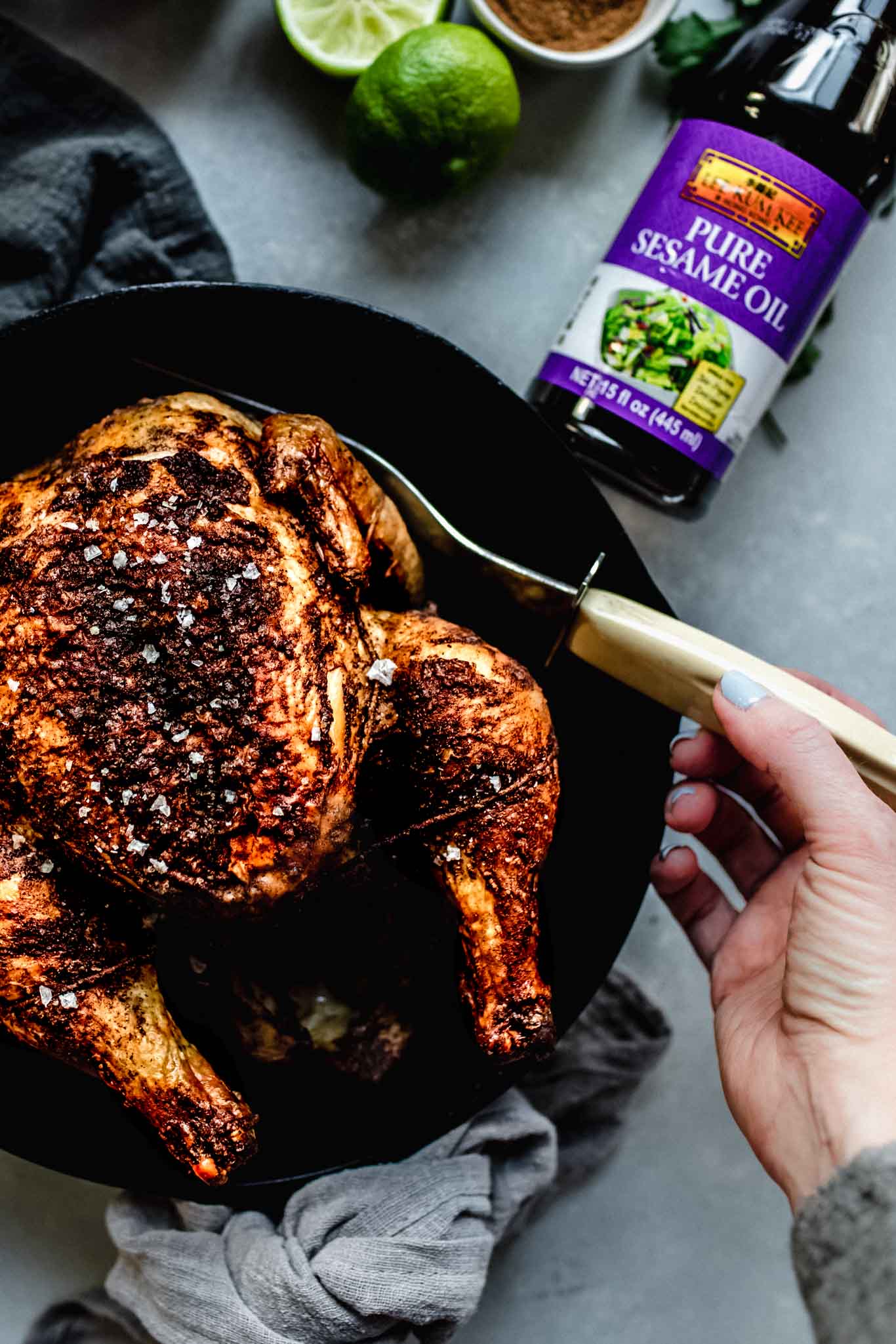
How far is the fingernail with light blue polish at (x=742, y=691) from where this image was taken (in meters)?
1.18

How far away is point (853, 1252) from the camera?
1.05 metres

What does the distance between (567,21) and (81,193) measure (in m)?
0.74

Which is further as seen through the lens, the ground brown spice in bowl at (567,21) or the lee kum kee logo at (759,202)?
the ground brown spice in bowl at (567,21)

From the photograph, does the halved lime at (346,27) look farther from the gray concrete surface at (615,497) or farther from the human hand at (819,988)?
the human hand at (819,988)

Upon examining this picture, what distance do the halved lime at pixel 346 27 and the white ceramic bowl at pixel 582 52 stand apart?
7cm

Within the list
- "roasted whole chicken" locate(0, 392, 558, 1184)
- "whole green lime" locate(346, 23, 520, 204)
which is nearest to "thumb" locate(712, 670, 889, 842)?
"roasted whole chicken" locate(0, 392, 558, 1184)

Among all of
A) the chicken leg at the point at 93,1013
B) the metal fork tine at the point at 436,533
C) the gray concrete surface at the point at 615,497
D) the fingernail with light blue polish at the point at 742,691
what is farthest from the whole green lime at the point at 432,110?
the chicken leg at the point at 93,1013

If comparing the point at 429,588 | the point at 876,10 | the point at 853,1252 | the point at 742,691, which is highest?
the point at 876,10

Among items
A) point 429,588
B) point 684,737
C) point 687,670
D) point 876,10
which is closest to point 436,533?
point 429,588

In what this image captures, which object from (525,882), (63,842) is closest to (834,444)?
(525,882)

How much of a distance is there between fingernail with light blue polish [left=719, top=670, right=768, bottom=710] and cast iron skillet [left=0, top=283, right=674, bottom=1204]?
0.72ft

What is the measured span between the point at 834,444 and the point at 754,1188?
1.20 meters

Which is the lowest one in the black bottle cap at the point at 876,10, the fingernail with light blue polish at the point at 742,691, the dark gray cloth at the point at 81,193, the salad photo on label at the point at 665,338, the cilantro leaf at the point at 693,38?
the fingernail with light blue polish at the point at 742,691

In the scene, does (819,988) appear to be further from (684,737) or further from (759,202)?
(759,202)
